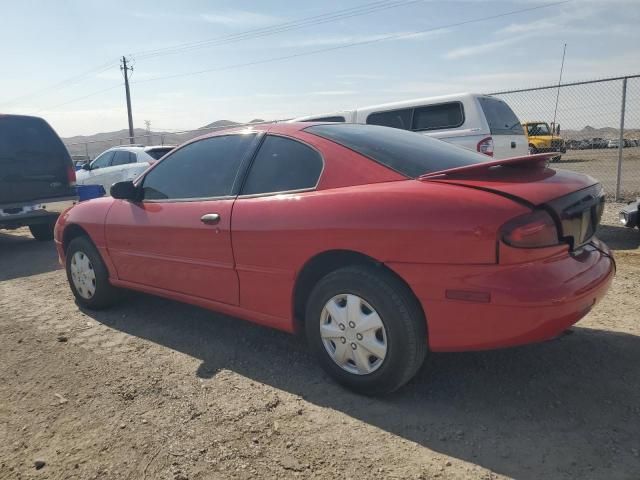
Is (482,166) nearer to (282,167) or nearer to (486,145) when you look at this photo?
(282,167)

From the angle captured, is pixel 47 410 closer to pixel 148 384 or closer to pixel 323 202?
pixel 148 384

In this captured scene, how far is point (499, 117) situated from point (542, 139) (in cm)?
1418

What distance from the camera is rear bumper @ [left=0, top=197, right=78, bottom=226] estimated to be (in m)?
7.29

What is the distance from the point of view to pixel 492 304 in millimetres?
2236

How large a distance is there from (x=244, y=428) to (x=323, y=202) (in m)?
1.25

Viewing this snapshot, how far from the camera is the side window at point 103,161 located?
11891 millimetres

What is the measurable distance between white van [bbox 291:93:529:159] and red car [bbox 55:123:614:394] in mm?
4826

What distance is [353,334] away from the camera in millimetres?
2631

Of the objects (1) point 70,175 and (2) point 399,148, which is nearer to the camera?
(2) point 399,148

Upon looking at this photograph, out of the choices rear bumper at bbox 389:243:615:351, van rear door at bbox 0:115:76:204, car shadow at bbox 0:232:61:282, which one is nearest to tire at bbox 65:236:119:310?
car shadow at bbox 0:232:61:282

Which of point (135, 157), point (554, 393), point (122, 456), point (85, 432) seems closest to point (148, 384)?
point (85, 432)

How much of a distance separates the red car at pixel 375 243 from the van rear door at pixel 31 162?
4.89 metres

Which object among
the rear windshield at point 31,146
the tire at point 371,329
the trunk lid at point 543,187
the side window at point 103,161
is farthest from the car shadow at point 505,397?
the side window at point 103,161

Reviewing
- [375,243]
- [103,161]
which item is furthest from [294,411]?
[103,161]
